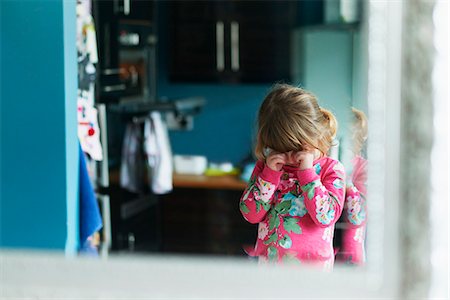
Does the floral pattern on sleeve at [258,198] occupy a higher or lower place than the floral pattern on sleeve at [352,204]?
lower

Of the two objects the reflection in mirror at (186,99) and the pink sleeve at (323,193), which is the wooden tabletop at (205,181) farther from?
the pink sleeve at (323,193)

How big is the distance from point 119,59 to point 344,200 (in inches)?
66.2

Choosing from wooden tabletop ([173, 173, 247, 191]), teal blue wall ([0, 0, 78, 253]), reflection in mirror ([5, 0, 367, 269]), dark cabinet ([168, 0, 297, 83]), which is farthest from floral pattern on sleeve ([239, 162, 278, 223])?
dark cabinet ([168, 0, 297, 83])

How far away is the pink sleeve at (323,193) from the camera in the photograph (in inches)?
33.8

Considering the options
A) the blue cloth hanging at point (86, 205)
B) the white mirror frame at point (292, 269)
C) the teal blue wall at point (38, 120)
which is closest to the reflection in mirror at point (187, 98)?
the blue cloth hanging at point (86, 205)

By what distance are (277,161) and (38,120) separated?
341 mm

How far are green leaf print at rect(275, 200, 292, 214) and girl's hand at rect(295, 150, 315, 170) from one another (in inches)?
2.1

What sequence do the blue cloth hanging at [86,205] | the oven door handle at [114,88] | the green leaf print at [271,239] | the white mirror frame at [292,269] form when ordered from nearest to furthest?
the white mirror frame at [292,269], the green leaf print at [271,239], the blue cloth hanging at [86,205], the oven door handle at [114,88]

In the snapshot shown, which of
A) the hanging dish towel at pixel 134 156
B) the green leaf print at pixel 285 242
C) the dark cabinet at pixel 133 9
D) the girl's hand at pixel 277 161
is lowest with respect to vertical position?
the hanging dish towel at pixel 134 156

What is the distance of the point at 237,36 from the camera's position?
262cm

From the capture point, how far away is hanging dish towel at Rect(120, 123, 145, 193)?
2418 millimetres

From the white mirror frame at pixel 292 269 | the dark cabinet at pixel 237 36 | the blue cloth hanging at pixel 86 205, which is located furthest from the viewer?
the dark cabinet at pixel 237 36

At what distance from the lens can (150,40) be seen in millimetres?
2625

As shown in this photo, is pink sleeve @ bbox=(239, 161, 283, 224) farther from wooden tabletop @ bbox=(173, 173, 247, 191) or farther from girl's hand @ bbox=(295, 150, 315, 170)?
wooden tabletop @ bbox=(173, 173, 247, 191)
